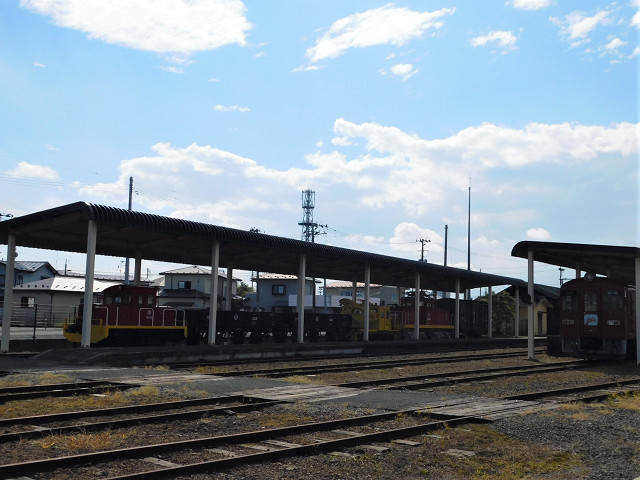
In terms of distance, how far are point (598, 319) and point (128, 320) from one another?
60.3 ft

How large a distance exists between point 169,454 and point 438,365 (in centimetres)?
1572

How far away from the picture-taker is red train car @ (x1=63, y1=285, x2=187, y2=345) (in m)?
25.5

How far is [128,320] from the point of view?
26.2 m

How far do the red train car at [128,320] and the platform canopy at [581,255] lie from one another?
15166 mm

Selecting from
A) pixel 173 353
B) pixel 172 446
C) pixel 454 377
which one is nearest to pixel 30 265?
pixel 173 353

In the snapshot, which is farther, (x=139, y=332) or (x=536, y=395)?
(x=139, y=332)

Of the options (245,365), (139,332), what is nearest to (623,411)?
(245,365)

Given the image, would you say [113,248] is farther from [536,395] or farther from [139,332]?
[536,395]

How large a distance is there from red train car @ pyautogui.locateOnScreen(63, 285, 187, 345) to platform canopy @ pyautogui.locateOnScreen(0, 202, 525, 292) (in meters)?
2.47

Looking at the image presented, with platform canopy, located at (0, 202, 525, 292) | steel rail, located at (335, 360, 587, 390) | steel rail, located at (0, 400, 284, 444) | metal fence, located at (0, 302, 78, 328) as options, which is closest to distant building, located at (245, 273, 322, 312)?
metal fence, located at (0, 302, 78, 328)

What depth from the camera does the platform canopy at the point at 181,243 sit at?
22.5 metres

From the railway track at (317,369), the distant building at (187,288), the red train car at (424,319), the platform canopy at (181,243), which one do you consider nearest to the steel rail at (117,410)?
the railway track at (317,369)

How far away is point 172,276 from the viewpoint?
63.2m

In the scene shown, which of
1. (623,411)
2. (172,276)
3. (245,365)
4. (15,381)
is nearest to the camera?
(623,411)
